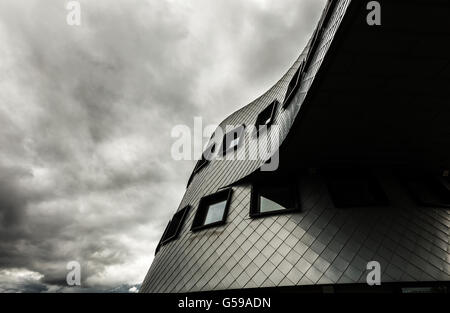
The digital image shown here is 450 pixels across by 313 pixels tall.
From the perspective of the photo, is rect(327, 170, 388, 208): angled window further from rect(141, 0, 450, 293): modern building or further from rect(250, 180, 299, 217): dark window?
rect(250, 180, 299, 217): dark window

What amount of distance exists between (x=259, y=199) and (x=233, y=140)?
523 cm

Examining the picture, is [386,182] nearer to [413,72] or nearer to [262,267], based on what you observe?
[413,72]

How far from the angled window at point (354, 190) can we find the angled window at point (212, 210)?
393 cm

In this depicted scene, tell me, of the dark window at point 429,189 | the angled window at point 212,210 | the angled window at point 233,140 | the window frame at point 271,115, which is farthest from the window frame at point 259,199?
the dark window at point 429,189

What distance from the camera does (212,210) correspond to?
389 inches

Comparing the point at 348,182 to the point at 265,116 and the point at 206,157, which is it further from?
the point at 206,157

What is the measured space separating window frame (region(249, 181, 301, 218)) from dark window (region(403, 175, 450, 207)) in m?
3.86

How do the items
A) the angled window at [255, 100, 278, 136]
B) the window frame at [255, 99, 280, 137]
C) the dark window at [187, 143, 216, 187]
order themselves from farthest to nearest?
1. the dark window at [187, 143, 216, 187]
2. the angled window at [255, 100, 278, 136]
3. the window frame at [255, 99, 280, 137]

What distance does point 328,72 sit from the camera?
512 cm

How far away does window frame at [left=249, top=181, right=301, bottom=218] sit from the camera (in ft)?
24.6

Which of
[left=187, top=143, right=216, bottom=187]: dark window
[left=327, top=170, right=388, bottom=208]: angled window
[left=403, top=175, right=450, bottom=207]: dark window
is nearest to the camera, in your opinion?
[left=327, top=170, right=388, bottom=208]: angled window

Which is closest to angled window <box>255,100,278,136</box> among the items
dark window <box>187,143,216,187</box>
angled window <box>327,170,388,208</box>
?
dark window <box>187,143,216,187</box>
